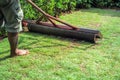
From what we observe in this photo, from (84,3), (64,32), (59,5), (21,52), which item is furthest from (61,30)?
(84,3)

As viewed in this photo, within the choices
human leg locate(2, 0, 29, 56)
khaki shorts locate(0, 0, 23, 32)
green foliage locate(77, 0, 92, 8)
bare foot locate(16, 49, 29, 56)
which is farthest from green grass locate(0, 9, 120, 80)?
green foliage locate(77, 0, 92, 8)

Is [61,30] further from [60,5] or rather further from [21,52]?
[60,5]

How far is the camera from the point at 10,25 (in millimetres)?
4082

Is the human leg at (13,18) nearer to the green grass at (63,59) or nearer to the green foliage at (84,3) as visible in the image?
the green grass at (63,59)

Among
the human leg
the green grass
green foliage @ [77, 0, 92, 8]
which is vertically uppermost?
the human leg

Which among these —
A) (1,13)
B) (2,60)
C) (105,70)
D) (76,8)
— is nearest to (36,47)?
(2,60)

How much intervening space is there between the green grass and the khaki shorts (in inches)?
25.4

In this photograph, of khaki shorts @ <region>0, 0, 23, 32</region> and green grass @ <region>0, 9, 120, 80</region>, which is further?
khaki shorts @ <region>0, 0, 23, 32</region>

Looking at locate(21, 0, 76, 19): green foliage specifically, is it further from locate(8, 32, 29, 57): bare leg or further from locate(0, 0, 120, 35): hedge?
locate(8, 32, 29, 57): bare leg

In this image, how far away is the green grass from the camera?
373 cm

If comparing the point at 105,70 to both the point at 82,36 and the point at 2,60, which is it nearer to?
the point at 82,36

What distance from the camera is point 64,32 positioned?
5371mm

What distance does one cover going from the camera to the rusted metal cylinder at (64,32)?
504 centimetres

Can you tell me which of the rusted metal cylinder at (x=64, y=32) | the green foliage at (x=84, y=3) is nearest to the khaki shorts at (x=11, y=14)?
the rusted metal cylinder at (x=64, y=32)
